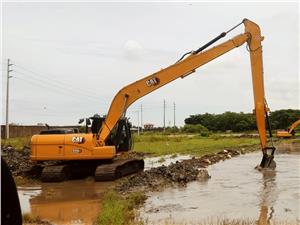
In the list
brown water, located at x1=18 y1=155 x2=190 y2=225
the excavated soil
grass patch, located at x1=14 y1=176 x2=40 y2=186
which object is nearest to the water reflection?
the excavated soil

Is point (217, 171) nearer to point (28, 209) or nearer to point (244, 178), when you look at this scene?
point (244, 178)

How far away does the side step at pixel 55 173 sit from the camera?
16.9 meters

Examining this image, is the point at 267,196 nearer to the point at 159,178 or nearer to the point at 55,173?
the point at 159,178

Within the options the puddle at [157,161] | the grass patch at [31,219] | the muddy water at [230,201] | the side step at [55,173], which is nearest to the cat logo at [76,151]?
the side step at [55,173]

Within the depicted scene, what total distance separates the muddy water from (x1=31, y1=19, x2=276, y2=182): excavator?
3135 mm

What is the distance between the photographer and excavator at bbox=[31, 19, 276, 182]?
17.1m

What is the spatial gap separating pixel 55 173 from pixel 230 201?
7531mm

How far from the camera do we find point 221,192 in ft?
43.9

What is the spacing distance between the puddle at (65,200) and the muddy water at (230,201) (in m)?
1.36

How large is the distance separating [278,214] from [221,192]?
3759 millimetres

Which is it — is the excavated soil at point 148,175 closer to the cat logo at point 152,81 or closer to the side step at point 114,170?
the side step at point 114,170

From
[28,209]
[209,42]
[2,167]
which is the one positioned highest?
[209,42]

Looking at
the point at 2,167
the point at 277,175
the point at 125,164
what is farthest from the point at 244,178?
the point at 2,167

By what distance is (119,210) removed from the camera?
926cm
